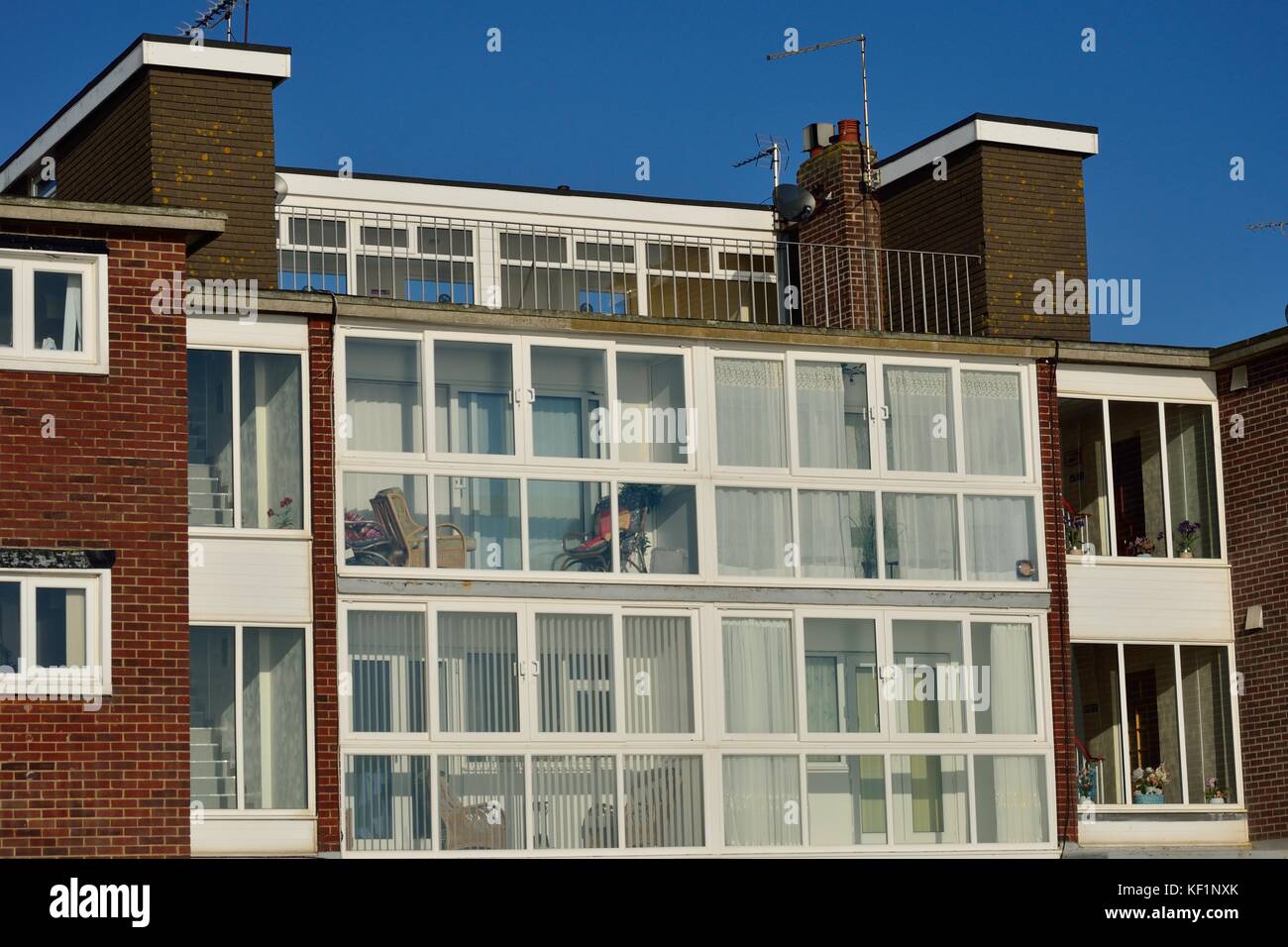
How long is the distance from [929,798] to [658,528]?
3877 mm

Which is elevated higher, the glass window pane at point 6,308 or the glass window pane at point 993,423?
the glass window pane at point 6,308

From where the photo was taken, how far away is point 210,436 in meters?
20.1

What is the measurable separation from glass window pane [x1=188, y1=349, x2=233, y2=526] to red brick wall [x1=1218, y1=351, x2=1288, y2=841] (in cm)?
1085

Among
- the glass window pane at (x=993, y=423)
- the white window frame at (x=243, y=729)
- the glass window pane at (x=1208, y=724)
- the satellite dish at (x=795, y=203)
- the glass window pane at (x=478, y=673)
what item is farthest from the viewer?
the satellite dish at (x=795, y=203)

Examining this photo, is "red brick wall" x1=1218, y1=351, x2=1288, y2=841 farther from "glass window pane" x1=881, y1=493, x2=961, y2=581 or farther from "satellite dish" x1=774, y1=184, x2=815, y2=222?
"satellite dish" x1=774, y1=184, x2=815, y2=222

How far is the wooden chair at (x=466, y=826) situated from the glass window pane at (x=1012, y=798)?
5.06 m

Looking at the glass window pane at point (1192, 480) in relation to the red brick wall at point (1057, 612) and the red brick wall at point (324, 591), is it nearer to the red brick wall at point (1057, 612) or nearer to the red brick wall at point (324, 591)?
the red brick wall at point (1057, 612)

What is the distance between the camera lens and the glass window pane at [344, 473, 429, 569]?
20.4 meters

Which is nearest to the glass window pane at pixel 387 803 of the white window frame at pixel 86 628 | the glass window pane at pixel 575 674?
the glass window pane at pixel 575 674

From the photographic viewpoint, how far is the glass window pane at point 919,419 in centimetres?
2262
